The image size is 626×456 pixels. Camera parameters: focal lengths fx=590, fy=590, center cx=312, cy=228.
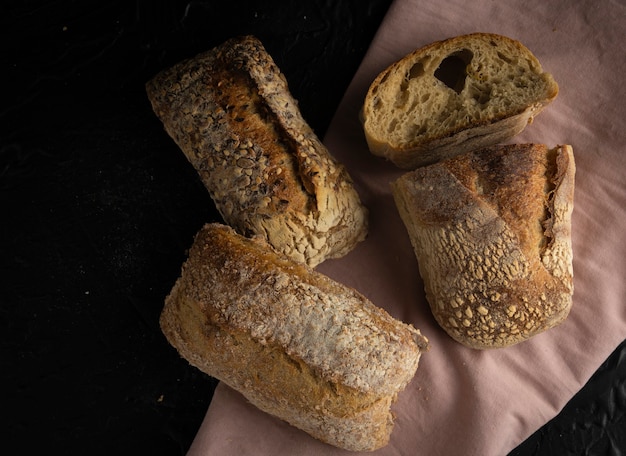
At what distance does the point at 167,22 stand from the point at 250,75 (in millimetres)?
459

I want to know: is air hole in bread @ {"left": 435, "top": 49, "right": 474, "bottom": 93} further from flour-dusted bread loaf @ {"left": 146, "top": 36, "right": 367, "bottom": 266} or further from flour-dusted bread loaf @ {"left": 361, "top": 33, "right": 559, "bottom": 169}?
flour-dusted bread loaf @ {"left": 146, "top": 36, "right": 367, "bottom": 266}

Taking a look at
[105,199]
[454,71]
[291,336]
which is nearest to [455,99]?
[454,71]

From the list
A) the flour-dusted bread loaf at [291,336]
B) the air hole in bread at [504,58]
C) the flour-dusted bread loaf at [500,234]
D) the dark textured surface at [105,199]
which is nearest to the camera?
the flour-dusted bread loaf at [291,336]

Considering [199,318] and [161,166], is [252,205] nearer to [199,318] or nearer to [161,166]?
[199,318]

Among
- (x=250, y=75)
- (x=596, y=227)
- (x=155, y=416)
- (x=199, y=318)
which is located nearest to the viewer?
(x=199, y=318)

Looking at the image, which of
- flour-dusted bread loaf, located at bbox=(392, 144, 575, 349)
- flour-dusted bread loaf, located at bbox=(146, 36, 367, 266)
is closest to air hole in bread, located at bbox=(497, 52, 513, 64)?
flour-dusted bread loaf, located at bbox=(392, 144, 575, 349)

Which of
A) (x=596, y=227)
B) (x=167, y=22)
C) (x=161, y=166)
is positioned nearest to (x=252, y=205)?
(x=161, y=166)

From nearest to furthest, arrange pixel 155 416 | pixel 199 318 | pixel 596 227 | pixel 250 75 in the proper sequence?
pixel 199 318 < pixel 250 75 < pixel 596 227 < pixel 155 416

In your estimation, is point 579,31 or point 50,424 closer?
point 579,31

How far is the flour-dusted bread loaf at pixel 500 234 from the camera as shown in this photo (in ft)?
5.12

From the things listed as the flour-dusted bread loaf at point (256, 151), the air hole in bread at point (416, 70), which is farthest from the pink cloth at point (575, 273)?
the flour-dusted bread loaf at point (256, 151)

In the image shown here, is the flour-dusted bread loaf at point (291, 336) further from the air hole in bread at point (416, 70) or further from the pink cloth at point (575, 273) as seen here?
the air hole in bread at point (416, 70)

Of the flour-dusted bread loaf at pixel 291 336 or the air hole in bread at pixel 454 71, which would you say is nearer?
the flour-dusted bread loaf at pixel 291 336

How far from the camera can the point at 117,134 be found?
1888 millimetres
